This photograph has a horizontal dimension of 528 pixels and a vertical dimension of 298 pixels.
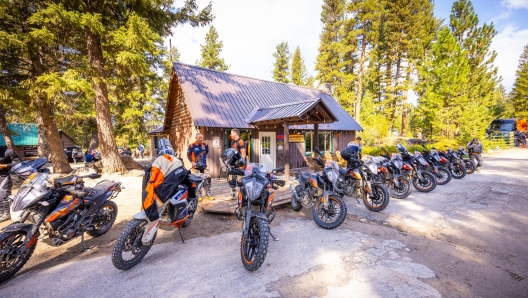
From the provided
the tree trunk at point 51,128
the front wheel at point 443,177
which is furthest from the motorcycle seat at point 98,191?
the front wheel at point 443,177

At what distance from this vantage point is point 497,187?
688 cm

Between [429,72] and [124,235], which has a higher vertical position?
[429,72]

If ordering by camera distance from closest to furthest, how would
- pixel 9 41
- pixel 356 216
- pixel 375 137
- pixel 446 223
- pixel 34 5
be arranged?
pixel 446 223 < pixel 356 216 < pixel 9 41 < pixel 34 5 < pixel 375 137

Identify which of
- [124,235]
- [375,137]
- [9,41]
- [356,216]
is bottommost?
[356,216]

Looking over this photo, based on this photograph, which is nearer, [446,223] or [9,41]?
[446,223]

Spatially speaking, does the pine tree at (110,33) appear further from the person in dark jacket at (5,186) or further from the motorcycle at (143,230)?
the motorcycle at (143,230)

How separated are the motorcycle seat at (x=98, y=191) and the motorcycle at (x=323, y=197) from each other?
3944 mm

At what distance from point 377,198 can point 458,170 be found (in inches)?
233

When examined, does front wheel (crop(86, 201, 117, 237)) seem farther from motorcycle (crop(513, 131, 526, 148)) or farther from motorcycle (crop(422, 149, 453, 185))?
motorcycle (crop(513, 131, 526, 148))

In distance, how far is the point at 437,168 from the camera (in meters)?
7.32

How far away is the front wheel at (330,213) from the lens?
160 inches

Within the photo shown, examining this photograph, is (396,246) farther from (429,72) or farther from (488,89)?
(488,89)

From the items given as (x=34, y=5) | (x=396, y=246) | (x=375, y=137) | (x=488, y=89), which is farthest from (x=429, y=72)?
(x=34, y=5)

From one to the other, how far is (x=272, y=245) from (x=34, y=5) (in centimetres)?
1284
